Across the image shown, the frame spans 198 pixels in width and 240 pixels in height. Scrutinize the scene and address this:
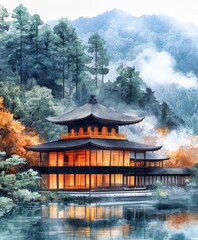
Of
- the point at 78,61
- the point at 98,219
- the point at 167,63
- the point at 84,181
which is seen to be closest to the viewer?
the point at 98,219

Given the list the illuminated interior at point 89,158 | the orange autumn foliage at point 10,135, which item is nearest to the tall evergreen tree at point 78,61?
the illuminated interior at point 89,158

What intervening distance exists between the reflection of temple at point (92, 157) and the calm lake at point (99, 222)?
8.54 m

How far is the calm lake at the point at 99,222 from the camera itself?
109ft

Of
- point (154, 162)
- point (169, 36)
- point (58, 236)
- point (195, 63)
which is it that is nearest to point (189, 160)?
point (154, 162)

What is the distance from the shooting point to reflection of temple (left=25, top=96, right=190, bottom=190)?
59375 mm

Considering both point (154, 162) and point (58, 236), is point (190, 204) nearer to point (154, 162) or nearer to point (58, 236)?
point (154, 162)

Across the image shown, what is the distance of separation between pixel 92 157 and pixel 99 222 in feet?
70.2

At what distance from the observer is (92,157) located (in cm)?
6025

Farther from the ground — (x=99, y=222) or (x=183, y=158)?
(x=99, y=222)

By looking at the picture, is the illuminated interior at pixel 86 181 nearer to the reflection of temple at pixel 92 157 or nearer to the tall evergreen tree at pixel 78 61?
the reflection of temple at pixel 92 157

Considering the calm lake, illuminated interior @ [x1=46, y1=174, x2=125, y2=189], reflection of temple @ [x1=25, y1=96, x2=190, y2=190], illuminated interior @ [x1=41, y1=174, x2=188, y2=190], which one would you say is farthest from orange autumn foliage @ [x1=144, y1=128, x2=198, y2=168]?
the calm lake

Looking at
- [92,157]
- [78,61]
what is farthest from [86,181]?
[78,61]

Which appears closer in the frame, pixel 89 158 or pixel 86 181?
pixel 86 181

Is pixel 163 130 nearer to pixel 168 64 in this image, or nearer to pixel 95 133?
pixel 95 133
